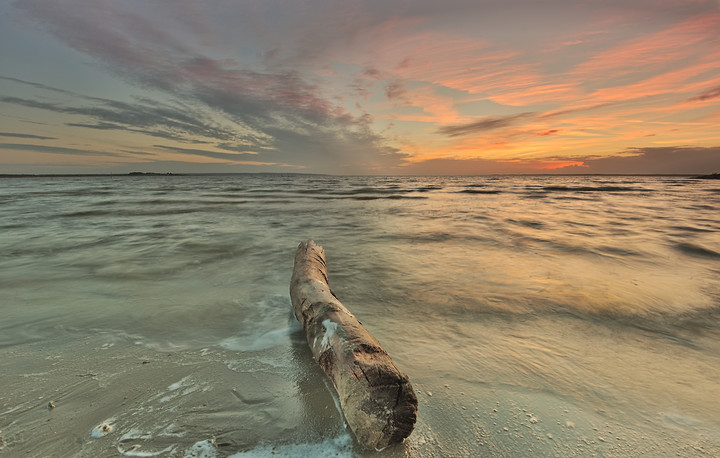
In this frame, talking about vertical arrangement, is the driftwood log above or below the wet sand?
above

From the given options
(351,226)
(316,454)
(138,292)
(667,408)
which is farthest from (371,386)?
(351,226)

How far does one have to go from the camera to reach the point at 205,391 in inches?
90.2

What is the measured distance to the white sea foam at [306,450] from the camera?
1769 millimetres

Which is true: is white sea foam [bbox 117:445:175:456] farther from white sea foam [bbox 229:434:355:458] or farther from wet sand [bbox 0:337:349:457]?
white sea foam [bbox 229:434:355:458]

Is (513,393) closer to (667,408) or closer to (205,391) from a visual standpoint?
(667,408)

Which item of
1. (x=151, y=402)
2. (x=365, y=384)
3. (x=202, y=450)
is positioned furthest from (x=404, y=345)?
(x=151, y=402)

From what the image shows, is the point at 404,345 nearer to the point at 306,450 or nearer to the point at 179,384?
the point at 306,450

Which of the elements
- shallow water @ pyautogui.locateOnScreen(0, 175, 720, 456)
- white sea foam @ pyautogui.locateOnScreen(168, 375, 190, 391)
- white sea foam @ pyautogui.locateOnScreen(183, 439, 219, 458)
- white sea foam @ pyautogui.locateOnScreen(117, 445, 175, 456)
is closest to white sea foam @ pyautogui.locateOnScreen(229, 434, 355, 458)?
shallow water @ pyautogui.locateOnScreen(0, 175, 720, 456)

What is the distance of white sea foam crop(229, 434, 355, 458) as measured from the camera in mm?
1769

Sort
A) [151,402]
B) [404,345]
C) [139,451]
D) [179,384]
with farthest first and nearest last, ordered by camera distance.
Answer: [404,345], [179,384], [151,402], [139,451]

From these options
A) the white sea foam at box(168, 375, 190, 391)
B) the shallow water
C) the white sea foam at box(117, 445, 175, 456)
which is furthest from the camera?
the white sea foam at box(168, 375, 190, 391)

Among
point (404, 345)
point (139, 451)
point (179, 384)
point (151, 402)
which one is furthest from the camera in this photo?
point (404, 345)

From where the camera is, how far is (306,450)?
1.80 m

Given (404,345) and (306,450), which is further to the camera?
(404,345)
